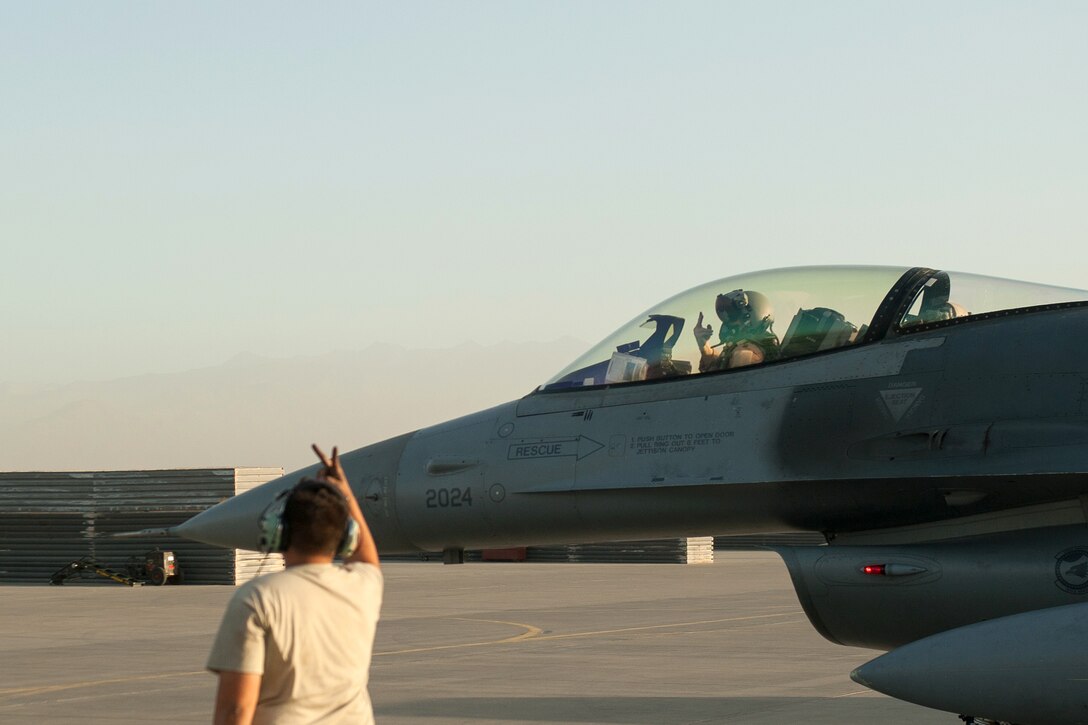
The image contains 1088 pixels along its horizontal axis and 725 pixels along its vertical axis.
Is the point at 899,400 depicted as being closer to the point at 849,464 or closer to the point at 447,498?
the point at 849,464

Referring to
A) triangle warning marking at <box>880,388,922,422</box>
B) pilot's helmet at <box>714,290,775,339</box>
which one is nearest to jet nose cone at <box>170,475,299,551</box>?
pilot's helmet at <box>714,290,775,339</box>

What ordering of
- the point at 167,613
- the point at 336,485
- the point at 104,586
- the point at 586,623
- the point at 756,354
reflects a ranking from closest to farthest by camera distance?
the point at 336,485 < the point at 756,354 < the point at 586,623 < the point at 167,613 < the point at 104,586

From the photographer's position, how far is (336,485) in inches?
183

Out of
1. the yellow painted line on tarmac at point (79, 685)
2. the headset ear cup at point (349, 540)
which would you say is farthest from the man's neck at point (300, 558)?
the yellow painted line on tarmac at point (79, 685)

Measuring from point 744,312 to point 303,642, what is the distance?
6.17m

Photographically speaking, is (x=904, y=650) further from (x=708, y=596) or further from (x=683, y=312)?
(x=708, y=596)

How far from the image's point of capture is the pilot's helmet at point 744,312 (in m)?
9.84

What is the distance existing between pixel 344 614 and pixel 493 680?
10.9m

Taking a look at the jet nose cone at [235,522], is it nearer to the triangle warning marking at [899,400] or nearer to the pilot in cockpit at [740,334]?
the pilot in cockpit at [740,334]

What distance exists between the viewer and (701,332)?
1005 cm

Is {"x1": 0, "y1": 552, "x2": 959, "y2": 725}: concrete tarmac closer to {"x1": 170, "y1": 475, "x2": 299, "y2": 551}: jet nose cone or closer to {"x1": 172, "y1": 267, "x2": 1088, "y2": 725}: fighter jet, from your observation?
{"x1": 170, "y1": 475, "x2": 299, "y2": 551}: jet nose cone

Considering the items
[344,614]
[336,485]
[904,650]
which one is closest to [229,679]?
[344,614]

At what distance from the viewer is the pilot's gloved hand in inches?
394

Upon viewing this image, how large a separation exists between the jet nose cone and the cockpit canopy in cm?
226
